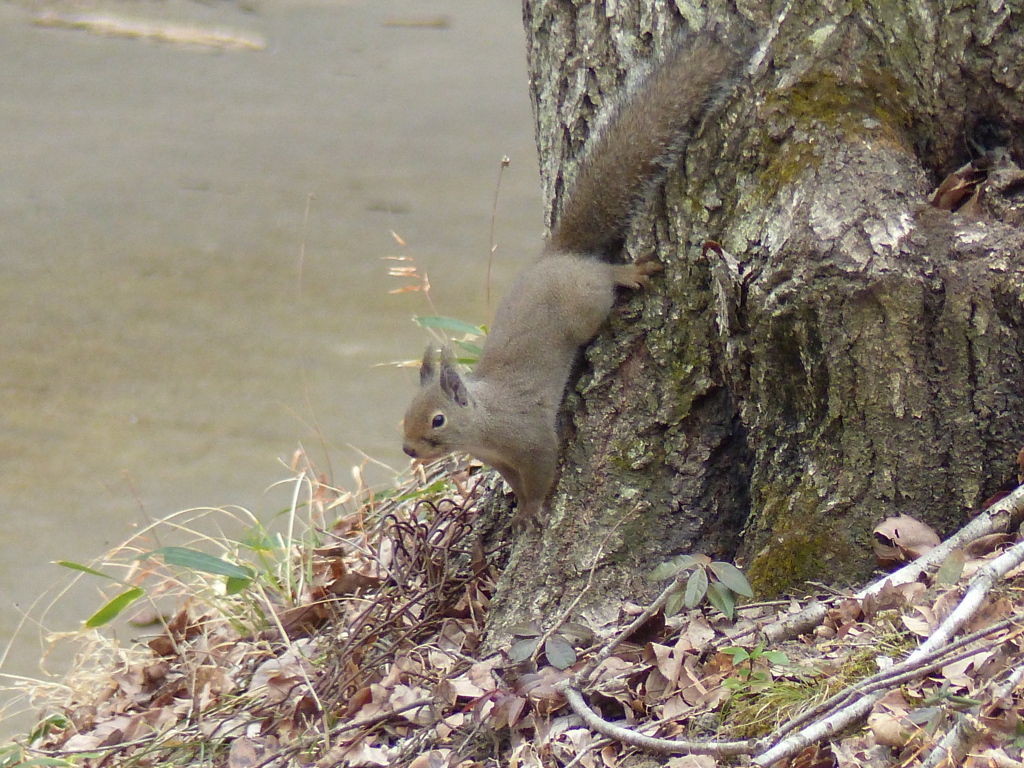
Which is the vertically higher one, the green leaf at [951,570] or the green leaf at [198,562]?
the green leaf at [951,570]

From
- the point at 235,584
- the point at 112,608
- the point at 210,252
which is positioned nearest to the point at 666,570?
the point at 235,584

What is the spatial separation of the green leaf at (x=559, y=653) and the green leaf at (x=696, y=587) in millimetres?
248

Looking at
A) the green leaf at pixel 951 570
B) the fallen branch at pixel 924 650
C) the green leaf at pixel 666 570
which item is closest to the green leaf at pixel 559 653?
the green leaf at pixel 666 570

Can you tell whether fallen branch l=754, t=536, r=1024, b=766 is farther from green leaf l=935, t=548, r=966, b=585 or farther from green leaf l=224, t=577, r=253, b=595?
green leaf l=224, t=577, r=253, b=595

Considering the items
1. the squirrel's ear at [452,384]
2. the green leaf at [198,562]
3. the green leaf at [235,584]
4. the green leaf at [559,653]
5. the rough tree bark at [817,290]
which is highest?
the rough tree bark at [817,290]

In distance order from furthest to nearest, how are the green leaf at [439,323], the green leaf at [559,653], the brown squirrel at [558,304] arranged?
the green leaf at [439,323], the brown squirrel at [558,304], the green leaf at [559,653]

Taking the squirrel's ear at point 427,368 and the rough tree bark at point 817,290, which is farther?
the squirrel's ear at point 427,368

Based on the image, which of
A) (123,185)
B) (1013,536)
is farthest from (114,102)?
(1013,536)

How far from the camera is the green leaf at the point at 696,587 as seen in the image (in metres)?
1.85

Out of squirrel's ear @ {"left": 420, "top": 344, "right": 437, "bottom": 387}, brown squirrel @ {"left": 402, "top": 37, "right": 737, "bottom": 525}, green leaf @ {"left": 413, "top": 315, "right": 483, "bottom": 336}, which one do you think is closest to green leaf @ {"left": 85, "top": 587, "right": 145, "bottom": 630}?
brown squirrel @ {"left": 402, "top": 37, "right": 737, "bottom": 525}

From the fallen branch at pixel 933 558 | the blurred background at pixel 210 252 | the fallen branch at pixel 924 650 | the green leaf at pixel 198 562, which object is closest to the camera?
the fallen branch at pixel 924 650

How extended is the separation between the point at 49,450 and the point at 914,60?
3.93 meters

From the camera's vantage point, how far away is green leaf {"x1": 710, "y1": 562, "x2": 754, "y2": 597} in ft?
6.14

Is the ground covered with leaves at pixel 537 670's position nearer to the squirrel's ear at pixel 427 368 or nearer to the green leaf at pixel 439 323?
the squirrel's ear at pixel 427 368
